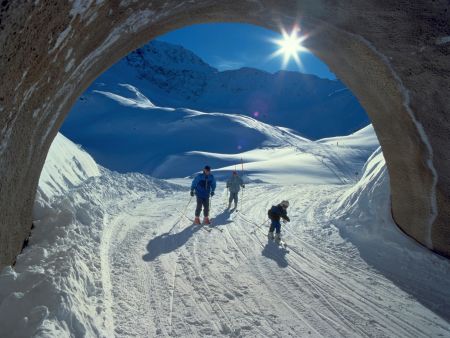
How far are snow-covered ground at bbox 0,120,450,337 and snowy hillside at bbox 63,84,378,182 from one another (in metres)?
18.8

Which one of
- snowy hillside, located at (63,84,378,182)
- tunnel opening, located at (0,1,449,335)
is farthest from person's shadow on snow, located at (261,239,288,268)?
snowy hillside, located at (63,84,378,182)

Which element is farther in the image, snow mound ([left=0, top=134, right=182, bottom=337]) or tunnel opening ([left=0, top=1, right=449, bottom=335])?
snow mound ([left=0, top=134, right=182, bottom=337])

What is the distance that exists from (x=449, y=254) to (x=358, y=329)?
3.86m

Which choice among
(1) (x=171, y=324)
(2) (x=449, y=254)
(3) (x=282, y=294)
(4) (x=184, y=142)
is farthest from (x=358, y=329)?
(4) (x=184, y=142)

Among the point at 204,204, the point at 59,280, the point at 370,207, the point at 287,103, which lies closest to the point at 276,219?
the point at 204,204

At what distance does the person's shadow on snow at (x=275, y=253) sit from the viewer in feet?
23.5

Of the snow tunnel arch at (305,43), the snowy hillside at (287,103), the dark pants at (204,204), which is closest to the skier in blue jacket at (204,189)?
the dark pants at (204,204)

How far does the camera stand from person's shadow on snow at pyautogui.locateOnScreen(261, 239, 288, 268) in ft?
23.5

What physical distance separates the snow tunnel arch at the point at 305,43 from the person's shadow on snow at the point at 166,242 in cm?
244

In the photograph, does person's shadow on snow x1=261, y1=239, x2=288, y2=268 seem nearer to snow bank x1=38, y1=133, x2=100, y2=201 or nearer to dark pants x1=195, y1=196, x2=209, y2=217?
dark pants x1=195, y1=196, x2=209, y2=217

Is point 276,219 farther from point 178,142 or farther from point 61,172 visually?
point 178,142

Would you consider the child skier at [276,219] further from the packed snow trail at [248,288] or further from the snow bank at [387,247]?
the snow bank at [387,247]

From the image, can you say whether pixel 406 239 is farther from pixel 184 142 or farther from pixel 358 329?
pixel 184 142

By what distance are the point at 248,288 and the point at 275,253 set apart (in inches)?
84.6
